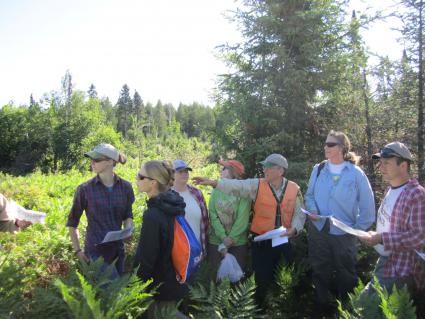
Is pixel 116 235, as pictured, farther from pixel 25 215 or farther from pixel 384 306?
pixel 384 306

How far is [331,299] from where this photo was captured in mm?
4664

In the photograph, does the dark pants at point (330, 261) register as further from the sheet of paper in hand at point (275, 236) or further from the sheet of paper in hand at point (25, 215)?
the sheet of paper in hand at point (25, 215)

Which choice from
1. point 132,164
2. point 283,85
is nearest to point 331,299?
point 283,85

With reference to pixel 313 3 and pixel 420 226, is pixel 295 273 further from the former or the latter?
pixel 313 3

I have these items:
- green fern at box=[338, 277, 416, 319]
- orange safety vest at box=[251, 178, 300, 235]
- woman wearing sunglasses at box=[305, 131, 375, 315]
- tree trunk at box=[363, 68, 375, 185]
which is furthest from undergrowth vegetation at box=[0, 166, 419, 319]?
tree trunk at box=[363, 68, 375, 185]

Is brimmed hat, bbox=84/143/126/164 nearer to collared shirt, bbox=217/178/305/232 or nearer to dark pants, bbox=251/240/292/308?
collared shirt, bbox=217/178/305/232

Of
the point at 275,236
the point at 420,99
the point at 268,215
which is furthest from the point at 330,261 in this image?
the point at 420,99

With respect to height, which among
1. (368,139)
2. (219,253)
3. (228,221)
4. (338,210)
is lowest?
(219,253)

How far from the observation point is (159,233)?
2.73 meters

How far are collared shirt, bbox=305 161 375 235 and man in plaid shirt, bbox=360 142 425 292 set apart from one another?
696 millimetres

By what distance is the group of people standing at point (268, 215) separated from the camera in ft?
9.46

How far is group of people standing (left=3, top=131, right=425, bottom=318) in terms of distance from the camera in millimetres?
2883

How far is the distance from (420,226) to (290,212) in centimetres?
178

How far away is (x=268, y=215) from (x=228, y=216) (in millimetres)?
537
